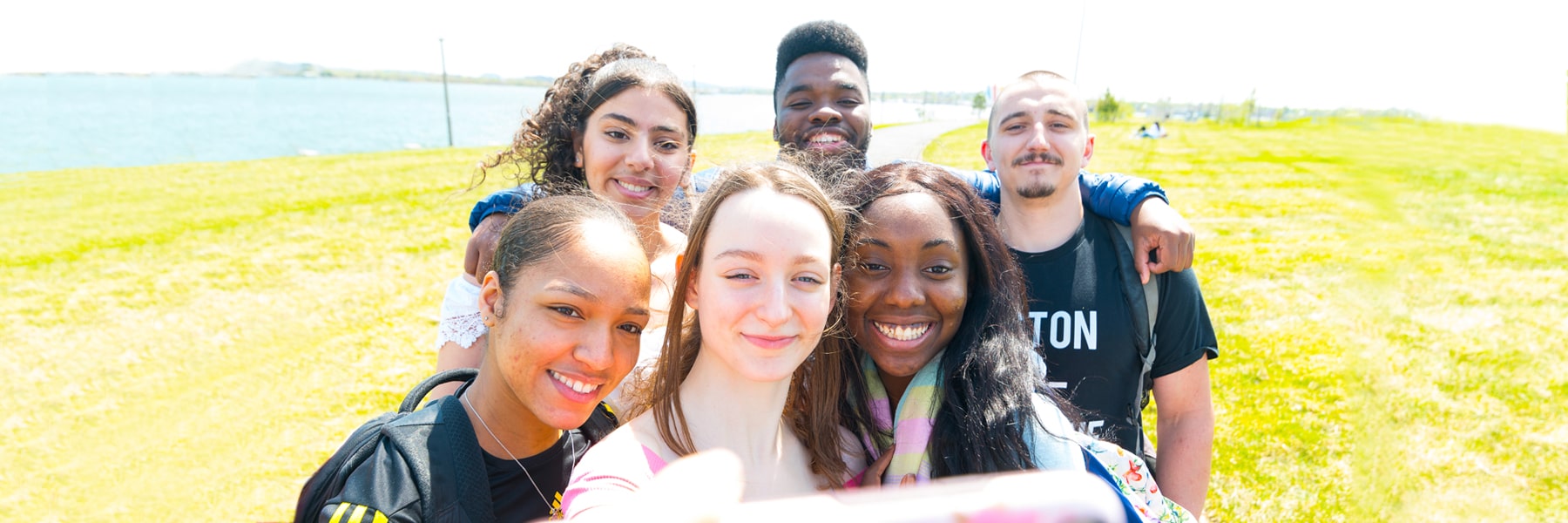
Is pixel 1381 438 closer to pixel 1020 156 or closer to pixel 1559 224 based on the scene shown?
pixel 1020 156

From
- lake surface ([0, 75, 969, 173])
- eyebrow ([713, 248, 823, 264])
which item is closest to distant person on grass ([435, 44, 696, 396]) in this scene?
eyebrow ([713, 248, 823, 264])

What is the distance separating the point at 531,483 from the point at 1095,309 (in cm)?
201

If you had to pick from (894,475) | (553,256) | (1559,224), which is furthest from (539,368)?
(1559,224)

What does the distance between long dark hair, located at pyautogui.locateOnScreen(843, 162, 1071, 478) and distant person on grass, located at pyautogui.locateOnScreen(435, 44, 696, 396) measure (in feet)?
3.31

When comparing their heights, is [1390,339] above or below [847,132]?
below

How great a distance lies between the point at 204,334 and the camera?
7.54 m

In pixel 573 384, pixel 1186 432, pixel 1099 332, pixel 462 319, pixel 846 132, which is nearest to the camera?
pixel 573 384

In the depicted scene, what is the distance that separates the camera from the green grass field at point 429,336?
486 centimetres

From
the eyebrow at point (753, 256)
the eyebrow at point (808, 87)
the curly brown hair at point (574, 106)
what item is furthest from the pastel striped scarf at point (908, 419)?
the eyebrow at point (808, 87)

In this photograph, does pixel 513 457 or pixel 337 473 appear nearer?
pixel 337 473

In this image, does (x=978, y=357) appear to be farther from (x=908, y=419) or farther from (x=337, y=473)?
(x=337, y=473)

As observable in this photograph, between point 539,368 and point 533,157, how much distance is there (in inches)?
66.2

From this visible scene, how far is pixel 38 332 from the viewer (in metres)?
7.61

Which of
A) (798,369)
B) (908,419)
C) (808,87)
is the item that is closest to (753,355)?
(798,369)
